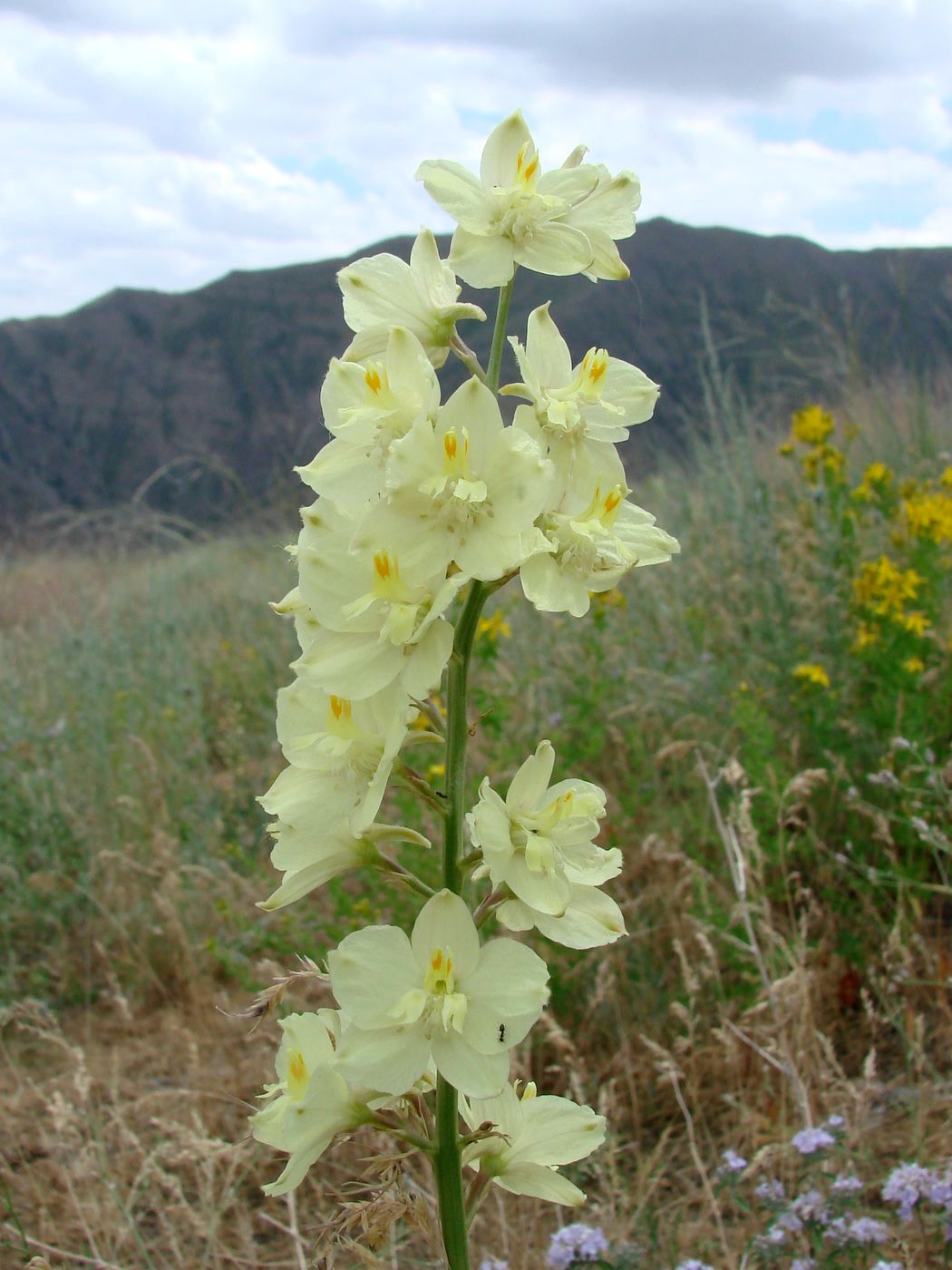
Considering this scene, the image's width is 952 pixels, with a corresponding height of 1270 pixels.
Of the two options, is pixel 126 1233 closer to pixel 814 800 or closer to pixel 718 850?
pixel 718 850

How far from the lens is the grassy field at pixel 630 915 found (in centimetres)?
233

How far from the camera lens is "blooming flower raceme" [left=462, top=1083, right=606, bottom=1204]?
1.23 metres

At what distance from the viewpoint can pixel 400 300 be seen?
1267mm

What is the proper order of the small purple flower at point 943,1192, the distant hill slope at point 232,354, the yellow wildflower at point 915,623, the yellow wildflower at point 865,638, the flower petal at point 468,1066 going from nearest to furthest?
1. the flower petal at point 468,1066
2. the small purple flower at point 943,1192
3. the yellow wildflower at point 915,623
4. the yellow wildflower at point 865,638
5. the distant hill slope at point 232,354

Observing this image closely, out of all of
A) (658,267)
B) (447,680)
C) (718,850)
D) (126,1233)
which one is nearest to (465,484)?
(447,680)

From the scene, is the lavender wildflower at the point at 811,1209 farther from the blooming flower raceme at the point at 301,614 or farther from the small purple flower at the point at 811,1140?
the blooming flower raceme at the point at 301,614

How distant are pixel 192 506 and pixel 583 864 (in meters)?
19.8

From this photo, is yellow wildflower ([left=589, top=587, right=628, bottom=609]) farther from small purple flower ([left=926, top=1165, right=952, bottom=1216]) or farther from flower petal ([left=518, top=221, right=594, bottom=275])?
flower petal ([left=518, top=221, right=594, bottom=275])

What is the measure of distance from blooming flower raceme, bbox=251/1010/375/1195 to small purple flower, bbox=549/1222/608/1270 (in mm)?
763

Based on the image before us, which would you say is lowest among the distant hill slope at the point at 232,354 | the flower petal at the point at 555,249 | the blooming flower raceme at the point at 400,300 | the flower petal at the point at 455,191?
the blooming flower raceme at the point at 400,300

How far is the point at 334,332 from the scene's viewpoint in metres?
Answer: 22.0

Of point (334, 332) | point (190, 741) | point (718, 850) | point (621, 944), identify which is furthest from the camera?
point (334, 332)

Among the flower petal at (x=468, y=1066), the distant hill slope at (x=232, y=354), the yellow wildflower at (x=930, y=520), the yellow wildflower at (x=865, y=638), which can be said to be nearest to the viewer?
the flower petal at (x=468, y=1066)

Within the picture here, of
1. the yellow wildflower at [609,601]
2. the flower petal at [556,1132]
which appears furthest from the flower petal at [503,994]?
the yellow wildflower at [609,601]
